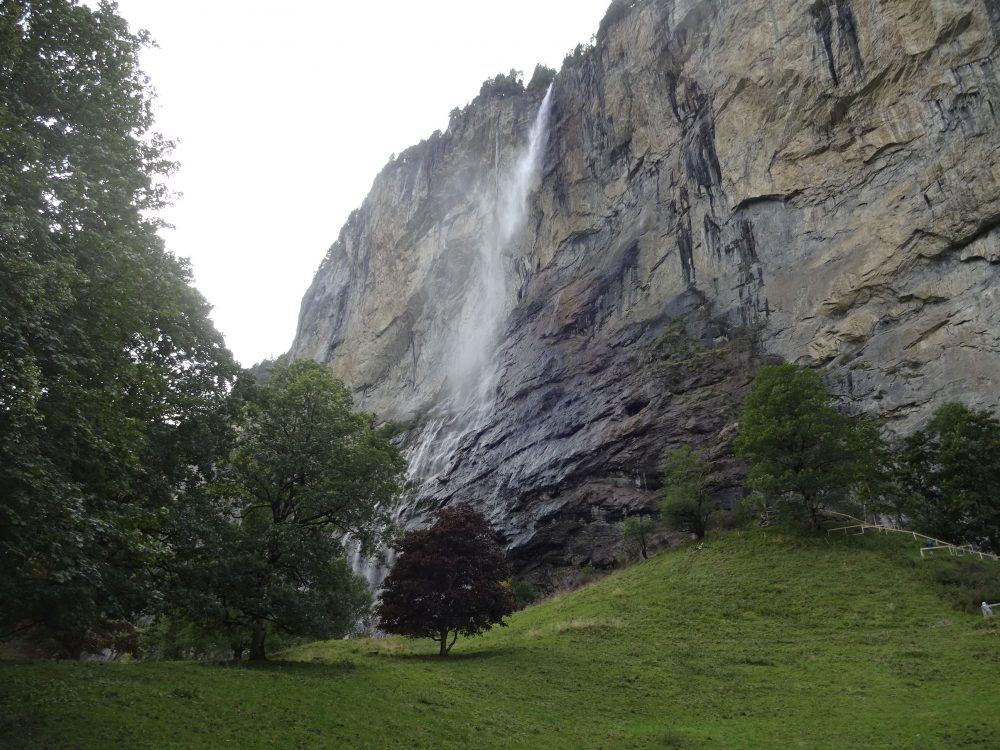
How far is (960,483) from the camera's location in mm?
27594

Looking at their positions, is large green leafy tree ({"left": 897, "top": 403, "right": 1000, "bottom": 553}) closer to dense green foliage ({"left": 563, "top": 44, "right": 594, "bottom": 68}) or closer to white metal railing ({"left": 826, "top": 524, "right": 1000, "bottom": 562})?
white metal railing ({"left": 826, "top": 524, "right": 1000, "bottom": 562})

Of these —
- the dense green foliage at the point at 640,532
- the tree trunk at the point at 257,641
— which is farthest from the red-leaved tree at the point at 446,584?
the dense green foliage at the point at 640,532

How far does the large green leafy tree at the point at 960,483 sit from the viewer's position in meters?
27.0

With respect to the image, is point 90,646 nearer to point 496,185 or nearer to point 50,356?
point 50,356

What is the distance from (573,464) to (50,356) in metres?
34.6

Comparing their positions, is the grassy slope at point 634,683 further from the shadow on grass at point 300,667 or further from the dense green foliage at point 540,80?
the dense green foliage at point 540,80

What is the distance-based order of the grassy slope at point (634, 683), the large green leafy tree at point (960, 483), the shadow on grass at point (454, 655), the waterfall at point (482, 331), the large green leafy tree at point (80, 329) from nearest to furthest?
the large green leafy tree at point (80, 329)
the grassy slope at point (634, 683)
the shadow on grass at point (454, 655)
the large green leafy tree at point (960, 483)
the waterfall at point (482, 331)

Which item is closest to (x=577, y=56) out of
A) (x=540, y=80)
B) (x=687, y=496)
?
(x=540, y=80)

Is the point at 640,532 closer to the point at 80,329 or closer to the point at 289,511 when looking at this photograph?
the point at 289,511

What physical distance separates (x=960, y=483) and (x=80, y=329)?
31386 mm

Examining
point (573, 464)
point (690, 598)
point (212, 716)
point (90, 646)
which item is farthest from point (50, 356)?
point (573, 464)

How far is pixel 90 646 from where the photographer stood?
20688mm

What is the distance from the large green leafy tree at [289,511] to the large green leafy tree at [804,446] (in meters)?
16.4

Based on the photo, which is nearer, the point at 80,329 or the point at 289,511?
the point at 80,329
